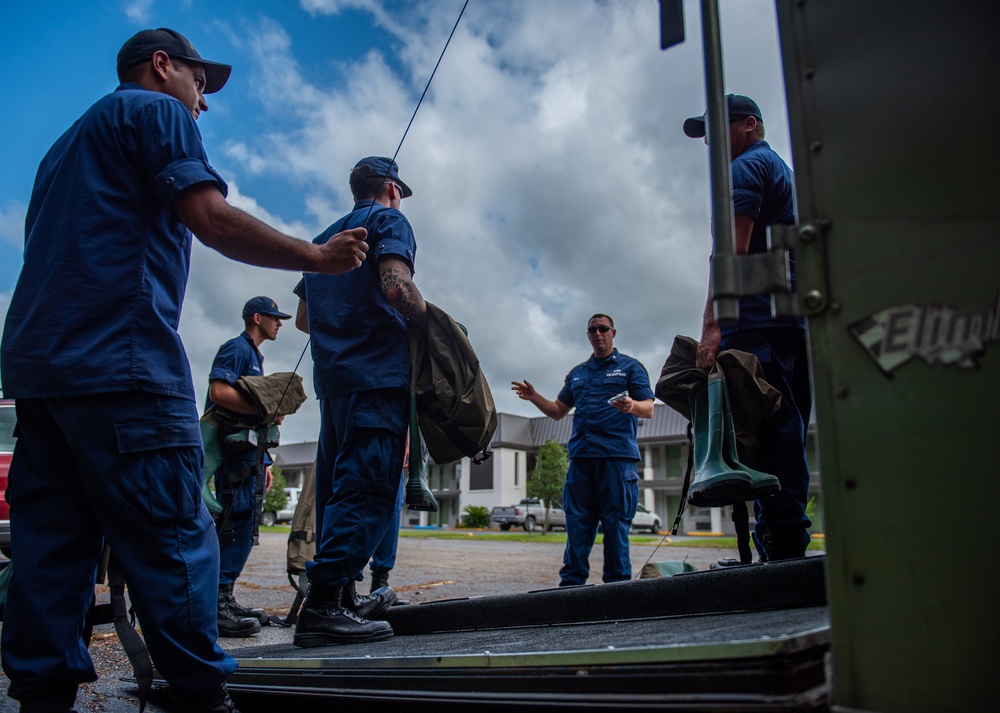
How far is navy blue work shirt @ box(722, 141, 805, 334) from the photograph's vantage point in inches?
116

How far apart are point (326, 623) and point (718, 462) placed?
1.64 meters

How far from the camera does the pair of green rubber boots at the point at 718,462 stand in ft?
8.47

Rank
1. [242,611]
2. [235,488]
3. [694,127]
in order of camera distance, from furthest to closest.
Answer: [235,488] → [242,611] → [694,127]

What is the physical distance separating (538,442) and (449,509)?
12.4 meters

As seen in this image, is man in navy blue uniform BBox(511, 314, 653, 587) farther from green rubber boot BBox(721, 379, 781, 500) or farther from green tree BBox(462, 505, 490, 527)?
green tree BBox(462, 505, 490, 527)

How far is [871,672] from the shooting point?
1099 mm

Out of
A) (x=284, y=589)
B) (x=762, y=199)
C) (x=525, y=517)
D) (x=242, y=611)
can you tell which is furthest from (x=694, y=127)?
(x=525, y=517)

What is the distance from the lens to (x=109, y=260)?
1994 millimetres

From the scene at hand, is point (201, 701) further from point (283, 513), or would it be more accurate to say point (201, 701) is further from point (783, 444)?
Answer: point (283, 513)

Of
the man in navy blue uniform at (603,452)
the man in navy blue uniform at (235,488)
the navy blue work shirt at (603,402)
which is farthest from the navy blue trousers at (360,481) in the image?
the navy blue work shirt at (603,402)

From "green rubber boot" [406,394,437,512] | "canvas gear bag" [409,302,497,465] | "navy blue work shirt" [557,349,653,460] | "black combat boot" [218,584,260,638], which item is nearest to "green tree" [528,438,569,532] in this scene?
"navy blue work shirt" [557,349,653,460]

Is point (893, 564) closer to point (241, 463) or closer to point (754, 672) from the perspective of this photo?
Answer: point (754, 672)

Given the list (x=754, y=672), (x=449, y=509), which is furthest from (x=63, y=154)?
(x=449, y=509)

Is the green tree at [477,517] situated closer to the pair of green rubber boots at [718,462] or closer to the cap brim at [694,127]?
the cap brim at [694,127]
